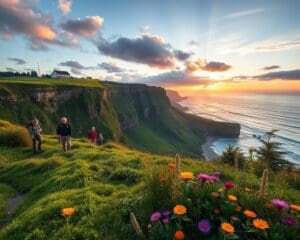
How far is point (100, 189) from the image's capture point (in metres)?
9.52


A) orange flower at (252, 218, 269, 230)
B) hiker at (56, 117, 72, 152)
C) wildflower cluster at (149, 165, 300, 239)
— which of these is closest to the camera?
Result: orange flower at (252, 218, 269, 230)

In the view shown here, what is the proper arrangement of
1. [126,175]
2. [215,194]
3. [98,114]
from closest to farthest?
[215,194] → [126,175] → [98,114]

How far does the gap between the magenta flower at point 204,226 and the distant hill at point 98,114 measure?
17.1 meters

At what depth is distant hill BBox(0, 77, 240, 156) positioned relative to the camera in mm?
69000

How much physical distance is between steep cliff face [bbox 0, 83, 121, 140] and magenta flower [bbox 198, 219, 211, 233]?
203 feet

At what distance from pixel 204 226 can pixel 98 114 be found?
356 ft

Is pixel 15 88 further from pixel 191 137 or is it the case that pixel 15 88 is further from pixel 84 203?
pixel 191 137

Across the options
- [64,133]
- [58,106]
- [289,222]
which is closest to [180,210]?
[289,222]

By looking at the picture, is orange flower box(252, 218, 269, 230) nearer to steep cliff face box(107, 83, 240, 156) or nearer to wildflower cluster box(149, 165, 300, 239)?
wildflower cluster box(149, 165, 300, 239)

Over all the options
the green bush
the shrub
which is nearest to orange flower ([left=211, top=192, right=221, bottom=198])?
the green bush

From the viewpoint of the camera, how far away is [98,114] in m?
111

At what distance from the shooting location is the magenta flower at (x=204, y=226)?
13.7ft

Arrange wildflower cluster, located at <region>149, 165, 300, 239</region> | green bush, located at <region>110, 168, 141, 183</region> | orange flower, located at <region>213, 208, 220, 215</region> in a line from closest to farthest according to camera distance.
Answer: wildflower cluster, located at <region>149, 165, 300, 239</region> → orange flower, located at <region>213, 208, 220, 215</region> → green bush, located at <region>110, 168, 141, 183</region>

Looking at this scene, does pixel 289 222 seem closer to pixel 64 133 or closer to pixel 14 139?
pixel 64 133
